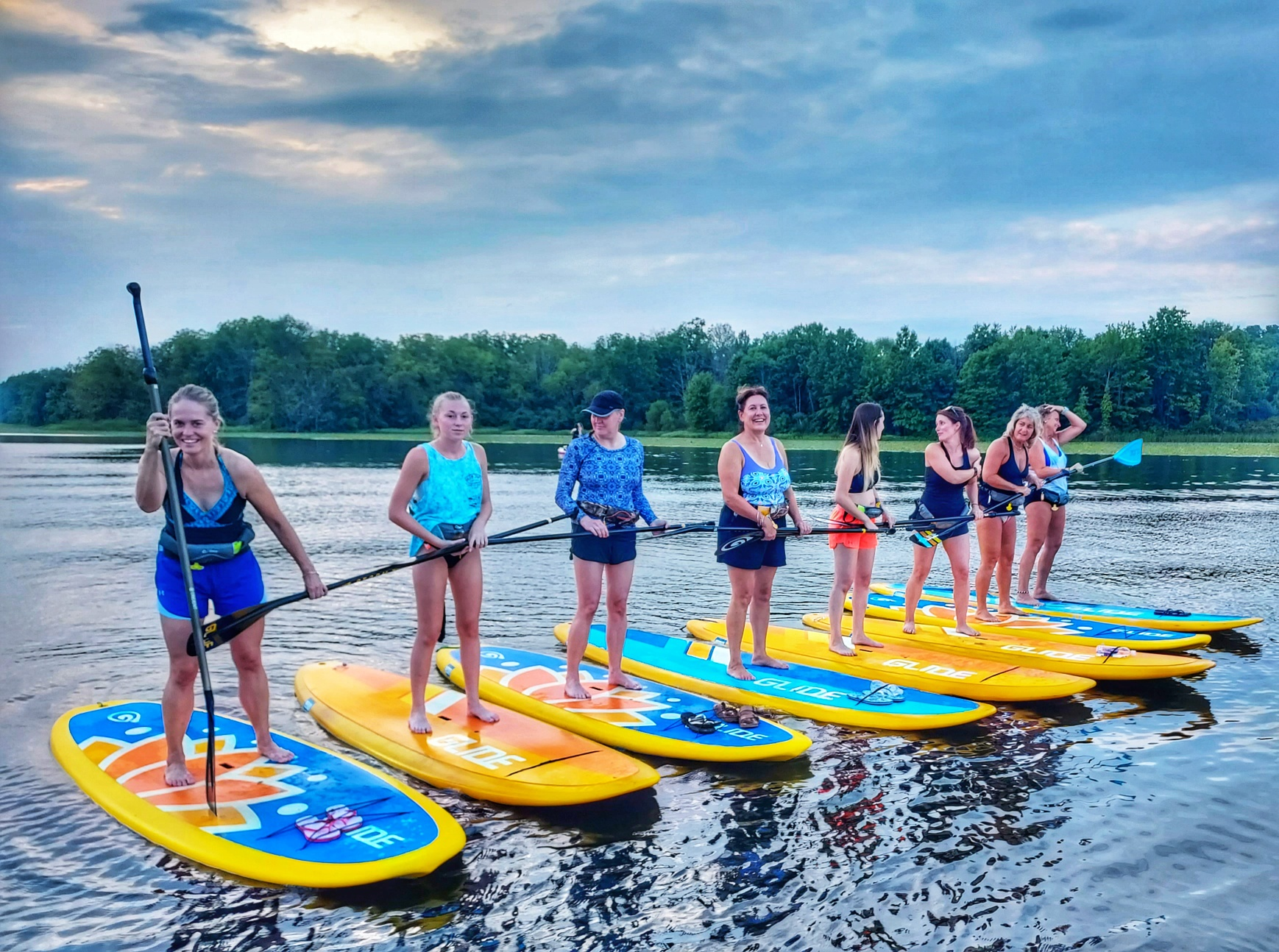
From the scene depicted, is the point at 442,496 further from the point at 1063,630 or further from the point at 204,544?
the point at 1063,630

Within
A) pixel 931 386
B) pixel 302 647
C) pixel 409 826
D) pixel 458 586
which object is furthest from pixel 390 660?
pixel 931 386

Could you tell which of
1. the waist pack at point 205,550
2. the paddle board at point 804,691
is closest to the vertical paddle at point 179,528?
the waist pack at point 205,550

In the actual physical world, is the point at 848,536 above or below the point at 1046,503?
below

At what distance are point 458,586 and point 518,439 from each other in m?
74.9

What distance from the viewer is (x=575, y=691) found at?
747cm

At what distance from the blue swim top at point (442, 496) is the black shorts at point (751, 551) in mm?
2236

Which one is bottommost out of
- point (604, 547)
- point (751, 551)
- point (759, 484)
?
point (751, 551)

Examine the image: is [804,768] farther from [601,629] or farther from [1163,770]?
[601,629]

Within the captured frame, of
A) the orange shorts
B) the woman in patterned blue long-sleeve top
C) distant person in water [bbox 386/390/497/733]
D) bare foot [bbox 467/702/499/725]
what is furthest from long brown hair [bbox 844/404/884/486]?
bare foot [bbox 467/702/499/725]

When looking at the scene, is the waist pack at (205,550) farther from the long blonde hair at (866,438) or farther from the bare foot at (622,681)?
the long blonde hair at (866,438)

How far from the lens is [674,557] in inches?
673

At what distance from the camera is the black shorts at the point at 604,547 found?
7176mm

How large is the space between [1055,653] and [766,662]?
2.76 meters

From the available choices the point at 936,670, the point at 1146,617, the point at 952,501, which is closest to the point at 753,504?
the point at 936,670
